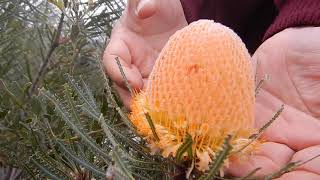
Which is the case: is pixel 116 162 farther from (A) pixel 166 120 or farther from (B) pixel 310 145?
(B) pixel 310 145

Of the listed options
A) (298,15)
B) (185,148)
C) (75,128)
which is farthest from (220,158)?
(298,15)

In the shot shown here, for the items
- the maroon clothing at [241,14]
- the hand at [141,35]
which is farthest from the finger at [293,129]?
the maroon clothing at [241,14]

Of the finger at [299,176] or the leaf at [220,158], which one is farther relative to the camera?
the finger at [299,176]

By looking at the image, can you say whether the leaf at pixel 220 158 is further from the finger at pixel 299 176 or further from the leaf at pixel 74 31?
the leaf at pixel 74 31

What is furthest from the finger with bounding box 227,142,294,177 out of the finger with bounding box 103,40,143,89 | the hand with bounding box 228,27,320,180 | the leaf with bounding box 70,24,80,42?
the leaf with bounding box 70,24,80,42

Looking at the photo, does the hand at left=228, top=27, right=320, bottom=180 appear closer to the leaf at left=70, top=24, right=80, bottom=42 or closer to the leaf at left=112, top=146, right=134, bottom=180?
the leaf at left=112, top=146, right=134, bottom=180

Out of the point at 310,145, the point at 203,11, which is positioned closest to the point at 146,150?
the point at 310,145
